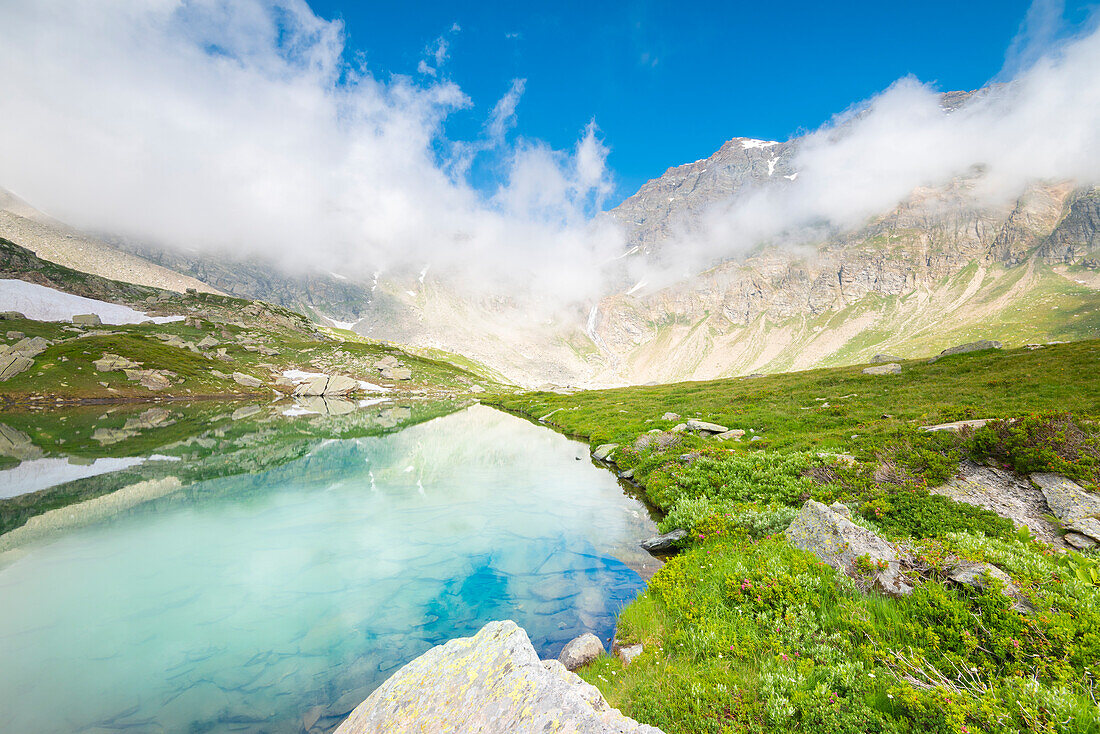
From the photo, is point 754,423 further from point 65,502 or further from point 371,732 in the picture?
point 65,502

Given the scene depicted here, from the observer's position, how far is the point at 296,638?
10.9 meters

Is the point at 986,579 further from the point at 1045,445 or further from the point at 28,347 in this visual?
the point at 28,347

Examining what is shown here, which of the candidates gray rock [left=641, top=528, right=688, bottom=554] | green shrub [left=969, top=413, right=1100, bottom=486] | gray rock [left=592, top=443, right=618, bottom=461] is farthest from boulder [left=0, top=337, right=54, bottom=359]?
green shrub [left=969, top=413, right=1100, bottom=486]

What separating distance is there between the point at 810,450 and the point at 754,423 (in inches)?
363

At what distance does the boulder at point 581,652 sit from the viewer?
891cm

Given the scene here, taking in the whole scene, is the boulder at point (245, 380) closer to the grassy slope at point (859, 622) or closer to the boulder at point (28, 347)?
the boulder at point (28, 347)

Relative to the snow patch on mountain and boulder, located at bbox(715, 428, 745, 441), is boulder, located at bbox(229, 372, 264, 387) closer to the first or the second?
the snow patch on mountain

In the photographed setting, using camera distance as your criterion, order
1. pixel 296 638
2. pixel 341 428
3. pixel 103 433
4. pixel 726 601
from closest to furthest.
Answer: pixel 726 601
pixel 296 638
pixel 103 433
pixel 341 428

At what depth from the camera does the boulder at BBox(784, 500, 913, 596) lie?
8.19 metres

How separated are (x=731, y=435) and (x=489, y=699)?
76.1 ft

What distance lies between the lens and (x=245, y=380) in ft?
341

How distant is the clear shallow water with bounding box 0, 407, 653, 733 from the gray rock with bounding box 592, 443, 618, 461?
5716 millimetres

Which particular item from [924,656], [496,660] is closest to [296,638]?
[496,660]

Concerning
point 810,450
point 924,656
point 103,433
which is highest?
point 810,450
